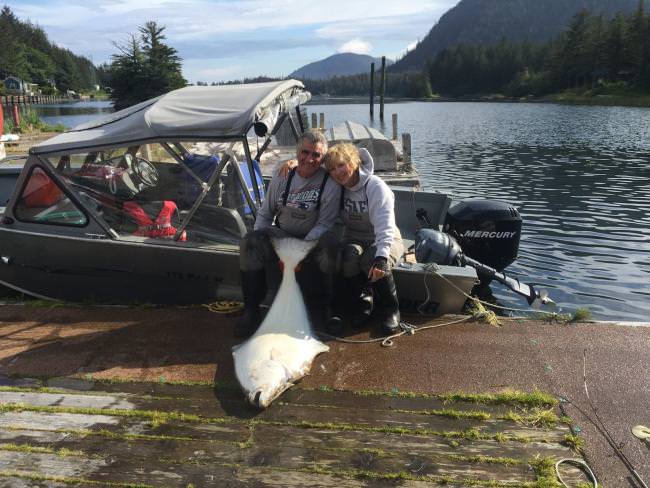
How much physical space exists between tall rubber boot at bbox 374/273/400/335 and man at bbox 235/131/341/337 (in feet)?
1.49

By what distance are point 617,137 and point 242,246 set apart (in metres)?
30.9

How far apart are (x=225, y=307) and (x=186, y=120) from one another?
1892 millimetres

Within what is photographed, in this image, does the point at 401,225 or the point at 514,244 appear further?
the point at 401,225

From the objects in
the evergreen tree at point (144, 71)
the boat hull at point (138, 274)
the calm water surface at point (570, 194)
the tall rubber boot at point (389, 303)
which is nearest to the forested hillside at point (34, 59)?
the evergreen tree at point (144, 71)

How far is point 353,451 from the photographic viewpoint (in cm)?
313

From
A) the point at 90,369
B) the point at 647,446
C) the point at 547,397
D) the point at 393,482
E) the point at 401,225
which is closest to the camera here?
the point at 393,482

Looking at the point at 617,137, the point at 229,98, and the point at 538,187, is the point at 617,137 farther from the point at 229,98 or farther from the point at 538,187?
the point at 229,98

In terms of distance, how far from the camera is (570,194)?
15.7 meters

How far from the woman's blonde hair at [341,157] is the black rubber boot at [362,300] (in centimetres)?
103

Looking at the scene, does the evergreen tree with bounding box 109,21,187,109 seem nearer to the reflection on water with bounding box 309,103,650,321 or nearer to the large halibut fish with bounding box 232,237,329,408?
the reflection on water with bounding box 309,103,650,321

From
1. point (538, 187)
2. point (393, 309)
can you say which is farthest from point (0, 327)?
Result: point (538, 187)

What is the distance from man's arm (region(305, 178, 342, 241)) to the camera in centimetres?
475

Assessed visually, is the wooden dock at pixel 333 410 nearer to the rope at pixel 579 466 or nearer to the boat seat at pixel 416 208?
the rope at pixel 579 466

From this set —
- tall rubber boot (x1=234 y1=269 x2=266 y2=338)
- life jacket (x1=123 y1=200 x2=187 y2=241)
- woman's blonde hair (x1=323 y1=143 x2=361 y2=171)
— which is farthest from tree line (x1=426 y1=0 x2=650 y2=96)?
tall rubber boot (x1=234 y1=269 x2=266 y2=338)
